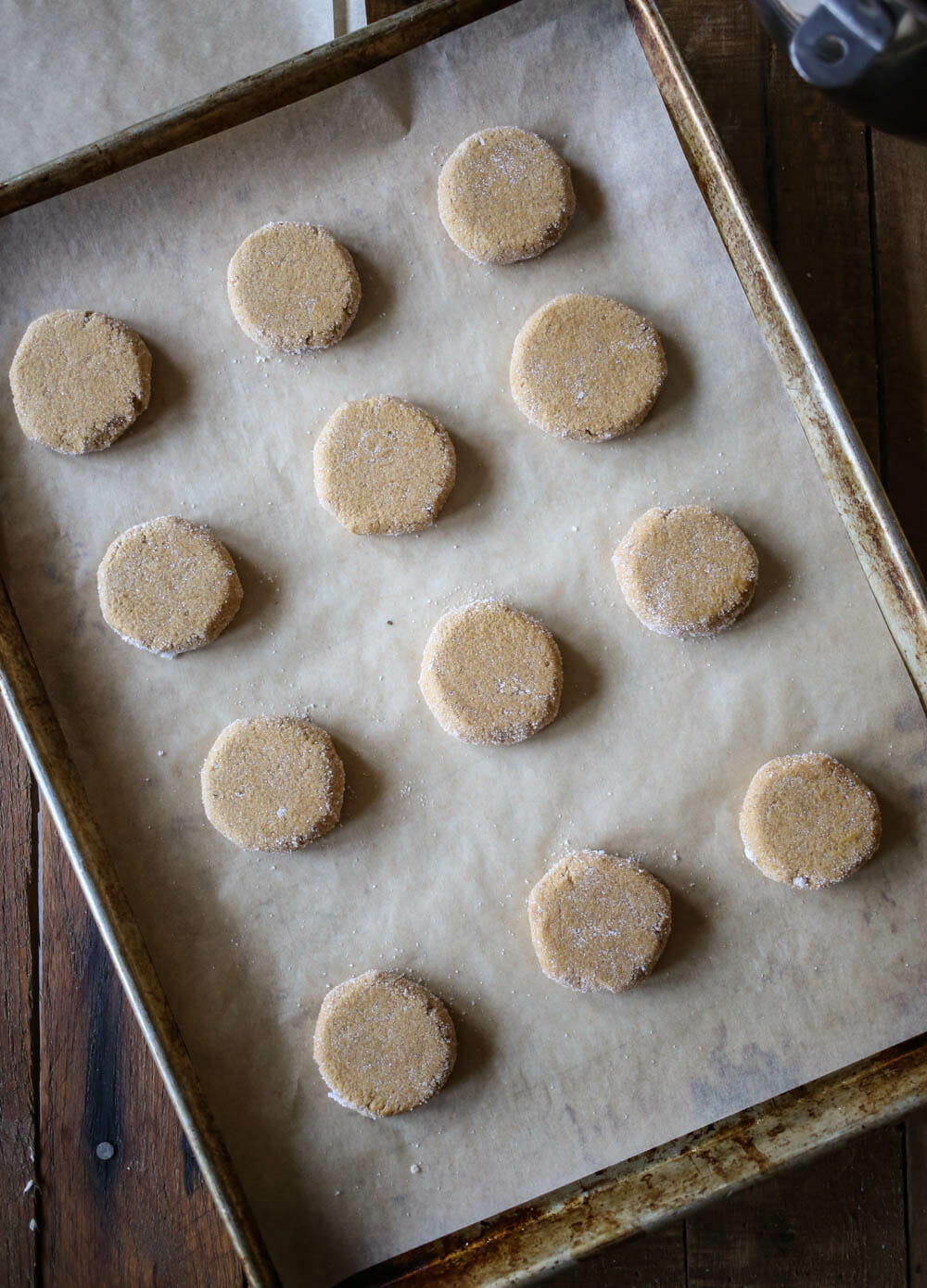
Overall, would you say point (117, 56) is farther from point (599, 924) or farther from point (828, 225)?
point (599, 924)

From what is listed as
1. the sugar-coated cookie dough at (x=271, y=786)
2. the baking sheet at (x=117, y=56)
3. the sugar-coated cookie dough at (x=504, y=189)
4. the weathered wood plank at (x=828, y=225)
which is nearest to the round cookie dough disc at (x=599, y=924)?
the sugar-coated cookie dough at (x=271, y=786)

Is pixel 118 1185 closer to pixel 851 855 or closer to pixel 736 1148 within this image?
pixel 736 1148

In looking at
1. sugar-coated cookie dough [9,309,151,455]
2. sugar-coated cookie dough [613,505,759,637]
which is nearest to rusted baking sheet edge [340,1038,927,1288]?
sugar-coated cookie dough [613,505,759,637]

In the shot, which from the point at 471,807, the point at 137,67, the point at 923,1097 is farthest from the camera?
the point at 137,67

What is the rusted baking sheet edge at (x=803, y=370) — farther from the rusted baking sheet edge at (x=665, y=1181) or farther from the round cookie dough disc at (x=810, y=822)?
the rusted baking sheet edge at (x=665, y=1181)

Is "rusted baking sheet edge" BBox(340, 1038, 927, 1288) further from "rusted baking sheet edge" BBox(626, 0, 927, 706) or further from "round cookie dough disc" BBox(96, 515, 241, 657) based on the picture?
"round cookie dough disc" BBox(96, 515, 241, 657)

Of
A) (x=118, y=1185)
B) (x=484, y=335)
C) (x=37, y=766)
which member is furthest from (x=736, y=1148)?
(x=484, y=335)
